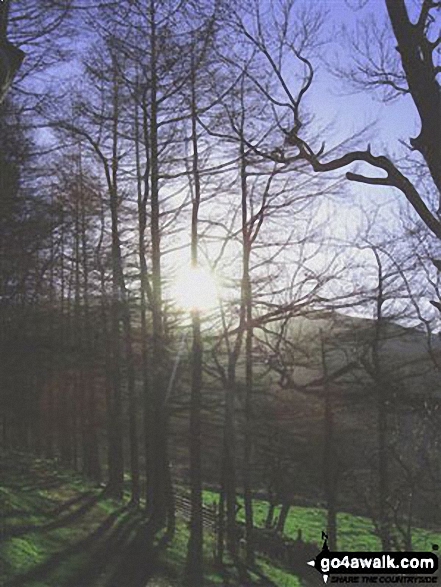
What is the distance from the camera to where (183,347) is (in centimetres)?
2222

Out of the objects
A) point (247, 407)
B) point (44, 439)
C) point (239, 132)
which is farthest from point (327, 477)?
point (44, 439)

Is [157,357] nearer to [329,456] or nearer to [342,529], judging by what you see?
[329,456]

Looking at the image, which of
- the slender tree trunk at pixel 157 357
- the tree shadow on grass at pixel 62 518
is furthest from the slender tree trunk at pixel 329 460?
the tree shadow on grass at pixel 62 518

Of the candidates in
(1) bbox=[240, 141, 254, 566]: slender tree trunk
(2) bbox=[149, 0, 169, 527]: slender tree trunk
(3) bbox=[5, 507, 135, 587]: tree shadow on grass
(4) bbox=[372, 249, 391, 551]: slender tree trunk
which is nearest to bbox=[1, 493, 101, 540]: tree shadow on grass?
(3) bbox=[5, 507, 135, 587]: tree shadow on grass

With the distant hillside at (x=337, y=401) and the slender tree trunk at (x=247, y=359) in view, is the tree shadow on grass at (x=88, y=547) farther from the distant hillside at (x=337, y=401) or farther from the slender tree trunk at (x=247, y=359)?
the distant hillside at (x=337, y=401)

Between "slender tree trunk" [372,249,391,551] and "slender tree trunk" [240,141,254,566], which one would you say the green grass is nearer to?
"slender tree trunk" [372,249,391,551]

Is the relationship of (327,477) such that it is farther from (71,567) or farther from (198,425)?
(71,567)

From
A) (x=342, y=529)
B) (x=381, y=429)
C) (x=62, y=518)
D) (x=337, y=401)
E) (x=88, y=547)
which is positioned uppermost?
(x=337, y=401)

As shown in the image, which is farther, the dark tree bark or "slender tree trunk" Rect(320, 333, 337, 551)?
the dark tree bark

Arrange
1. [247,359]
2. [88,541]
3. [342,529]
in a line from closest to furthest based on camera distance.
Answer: [88,541] → [247,359] → [342,529]

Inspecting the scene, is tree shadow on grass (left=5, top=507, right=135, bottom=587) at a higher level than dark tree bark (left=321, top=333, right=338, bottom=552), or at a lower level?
lower

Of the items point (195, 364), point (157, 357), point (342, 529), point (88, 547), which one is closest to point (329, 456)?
point (342, 529)

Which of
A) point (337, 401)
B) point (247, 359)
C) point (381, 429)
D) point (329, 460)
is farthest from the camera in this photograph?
point (337, 401)

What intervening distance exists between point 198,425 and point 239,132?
6851 millimetres
